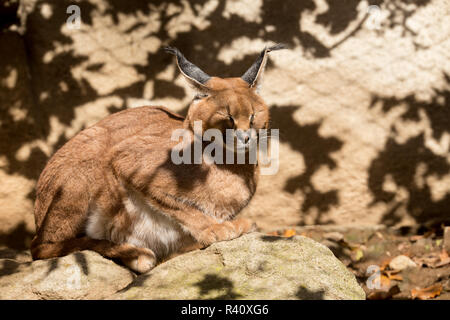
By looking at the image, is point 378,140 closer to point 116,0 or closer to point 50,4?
point 116,0

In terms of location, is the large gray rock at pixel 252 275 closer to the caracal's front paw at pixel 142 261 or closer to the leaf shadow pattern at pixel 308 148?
the caracal's front paw at pixel 142 261

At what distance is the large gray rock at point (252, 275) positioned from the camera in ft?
10.2

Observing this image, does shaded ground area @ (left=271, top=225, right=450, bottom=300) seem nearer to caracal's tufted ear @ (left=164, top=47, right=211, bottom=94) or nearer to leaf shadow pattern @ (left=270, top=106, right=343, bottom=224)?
leaf shadow pattern @ (left=270, top=106, right=343, bottom=224)

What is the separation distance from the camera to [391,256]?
5621 mm

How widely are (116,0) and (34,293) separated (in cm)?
331

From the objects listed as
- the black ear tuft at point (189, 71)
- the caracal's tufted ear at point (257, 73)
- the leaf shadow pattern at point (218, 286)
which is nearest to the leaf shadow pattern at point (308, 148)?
the caracal's tufted ear at point (257, 73)

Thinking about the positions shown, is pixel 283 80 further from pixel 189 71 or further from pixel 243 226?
pixel 243 226

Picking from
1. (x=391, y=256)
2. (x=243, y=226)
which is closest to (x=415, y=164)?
(x=391, y=256)

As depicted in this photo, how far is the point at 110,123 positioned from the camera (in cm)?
426

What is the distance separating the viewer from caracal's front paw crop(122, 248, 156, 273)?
3.81m

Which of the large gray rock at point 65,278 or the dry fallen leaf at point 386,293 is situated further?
the dry fallen leaf at point 386,293

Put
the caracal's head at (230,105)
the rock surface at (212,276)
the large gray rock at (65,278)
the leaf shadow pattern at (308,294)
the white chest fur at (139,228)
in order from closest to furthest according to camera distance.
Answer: the leaf shadow pattern at (308,294) < the rock surface at (212,276) < the large gray rock at (65,278) < the caracal's head at (230,105) < the white chest fur at (139,228)

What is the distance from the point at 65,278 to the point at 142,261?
615 millimetres

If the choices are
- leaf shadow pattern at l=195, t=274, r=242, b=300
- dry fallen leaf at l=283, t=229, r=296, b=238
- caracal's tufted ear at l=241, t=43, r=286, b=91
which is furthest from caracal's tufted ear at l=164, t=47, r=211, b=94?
dry fallen leaf at l=283, t=229, r=296, b=238
